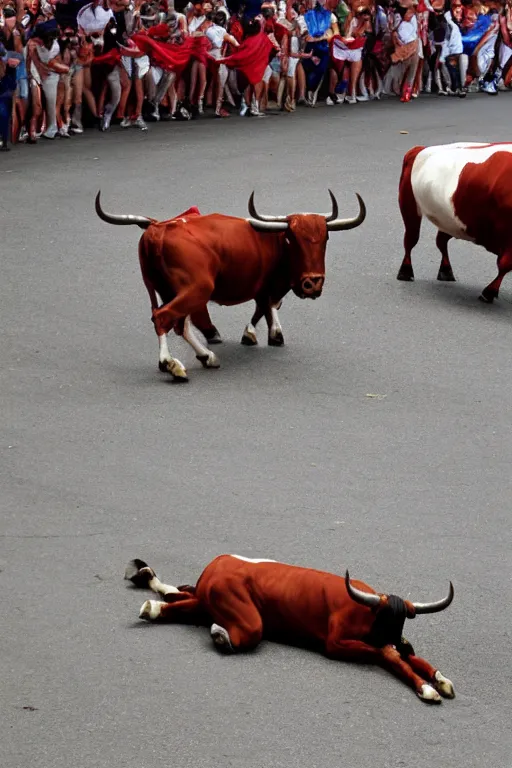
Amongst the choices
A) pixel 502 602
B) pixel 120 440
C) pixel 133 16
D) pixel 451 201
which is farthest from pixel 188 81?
pixel 502 602

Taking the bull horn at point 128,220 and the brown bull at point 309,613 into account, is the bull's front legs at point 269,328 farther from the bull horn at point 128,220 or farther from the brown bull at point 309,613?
the brown bull at point 309,613

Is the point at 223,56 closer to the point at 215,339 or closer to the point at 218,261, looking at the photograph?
the point at 215,339

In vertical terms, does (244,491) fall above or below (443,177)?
below

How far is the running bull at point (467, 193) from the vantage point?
39.0ft

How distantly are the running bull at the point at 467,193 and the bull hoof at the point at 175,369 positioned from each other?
3428 mm

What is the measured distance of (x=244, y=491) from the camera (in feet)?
25.6

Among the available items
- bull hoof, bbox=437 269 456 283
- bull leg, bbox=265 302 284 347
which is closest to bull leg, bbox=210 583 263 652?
bull leg, bbox=265 302 284 347

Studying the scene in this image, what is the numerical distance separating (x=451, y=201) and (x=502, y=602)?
6177 mm

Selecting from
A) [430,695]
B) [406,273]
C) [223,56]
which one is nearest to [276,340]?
[406,273]

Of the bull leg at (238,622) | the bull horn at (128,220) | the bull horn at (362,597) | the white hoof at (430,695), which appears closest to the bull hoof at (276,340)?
the bull horn at (128,220)

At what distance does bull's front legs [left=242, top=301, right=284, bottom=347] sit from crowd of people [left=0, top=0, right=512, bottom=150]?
858 cm

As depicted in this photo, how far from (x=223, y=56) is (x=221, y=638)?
17587mm

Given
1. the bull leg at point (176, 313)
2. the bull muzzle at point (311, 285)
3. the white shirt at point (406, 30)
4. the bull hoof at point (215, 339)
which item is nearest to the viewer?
the bull leg at point (176, 313)

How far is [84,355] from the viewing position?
10438 millimetres
